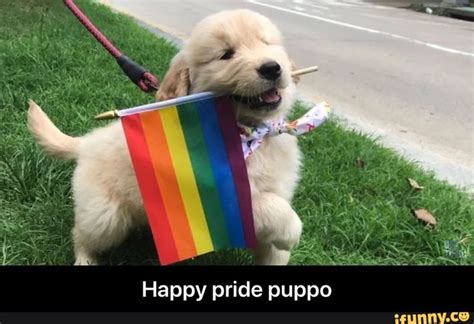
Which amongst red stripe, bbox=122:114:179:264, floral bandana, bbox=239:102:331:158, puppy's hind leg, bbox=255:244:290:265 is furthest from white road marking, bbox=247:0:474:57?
red stripe, bbox=122:114:179:264

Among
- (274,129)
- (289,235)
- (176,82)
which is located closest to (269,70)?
(274,129)

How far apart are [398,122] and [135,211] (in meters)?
4.07

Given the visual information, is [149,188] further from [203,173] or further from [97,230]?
[97,230]

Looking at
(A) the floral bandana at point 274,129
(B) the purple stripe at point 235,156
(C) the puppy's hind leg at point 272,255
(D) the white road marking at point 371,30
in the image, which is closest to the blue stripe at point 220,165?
(B) the purple stripe at point 235,156

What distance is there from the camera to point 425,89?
7.43 meters

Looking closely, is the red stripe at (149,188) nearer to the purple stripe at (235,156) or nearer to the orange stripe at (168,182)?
the orange stripe at (168,182)

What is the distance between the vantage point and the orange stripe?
2.15 meters

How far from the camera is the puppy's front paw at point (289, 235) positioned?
2352 mm

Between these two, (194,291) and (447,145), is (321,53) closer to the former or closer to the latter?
(447,145)

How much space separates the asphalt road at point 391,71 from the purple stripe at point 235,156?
7.62 feet

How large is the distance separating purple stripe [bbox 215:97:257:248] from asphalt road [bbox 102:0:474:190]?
2322 millimetres

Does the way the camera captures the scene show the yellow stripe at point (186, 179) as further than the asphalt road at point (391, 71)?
No

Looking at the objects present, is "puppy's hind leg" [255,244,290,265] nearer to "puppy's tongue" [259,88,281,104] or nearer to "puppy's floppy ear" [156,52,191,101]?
"puppy's tongue" [259,88,281,104]

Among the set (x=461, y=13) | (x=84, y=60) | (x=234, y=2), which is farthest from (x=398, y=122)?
(x=461, y=13)
